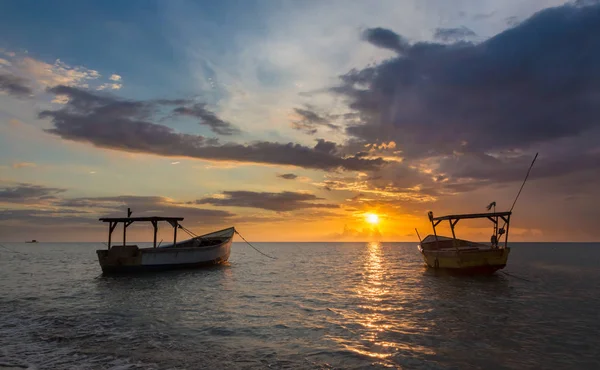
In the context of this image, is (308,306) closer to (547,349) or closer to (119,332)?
(119,332)

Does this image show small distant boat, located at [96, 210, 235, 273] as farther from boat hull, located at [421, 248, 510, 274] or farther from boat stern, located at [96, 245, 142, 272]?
boat hull, located at [421, 248, 510, 274]

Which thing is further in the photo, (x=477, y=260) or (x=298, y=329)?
(x=477, y=260)

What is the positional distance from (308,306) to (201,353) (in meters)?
9.78

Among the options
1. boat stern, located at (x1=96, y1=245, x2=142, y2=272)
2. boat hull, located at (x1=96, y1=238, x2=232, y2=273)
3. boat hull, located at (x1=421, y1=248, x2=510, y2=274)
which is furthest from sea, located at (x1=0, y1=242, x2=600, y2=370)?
boat hull, located at (x1=96, y1=238, x2=232, y2=273)

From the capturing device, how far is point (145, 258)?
35.9 metres

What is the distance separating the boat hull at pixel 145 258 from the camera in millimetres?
35250

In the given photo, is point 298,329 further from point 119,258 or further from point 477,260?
point 119,258

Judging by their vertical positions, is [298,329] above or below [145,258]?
above

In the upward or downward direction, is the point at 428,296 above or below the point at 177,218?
below

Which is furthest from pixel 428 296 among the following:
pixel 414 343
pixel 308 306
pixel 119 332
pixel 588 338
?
pixel 119 332

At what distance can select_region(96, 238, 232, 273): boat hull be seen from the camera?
35.2 metres

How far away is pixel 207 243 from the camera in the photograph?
156ft

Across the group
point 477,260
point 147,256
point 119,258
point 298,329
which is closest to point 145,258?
point 147,256

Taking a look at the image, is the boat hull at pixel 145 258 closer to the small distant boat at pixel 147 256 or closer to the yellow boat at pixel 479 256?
the small distant boat at pixel 147 256
